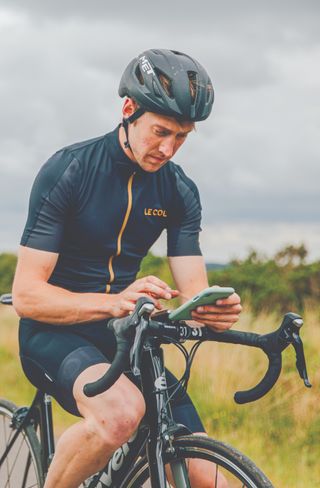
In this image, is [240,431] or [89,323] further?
[240,431]

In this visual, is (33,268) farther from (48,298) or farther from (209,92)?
(209,92)

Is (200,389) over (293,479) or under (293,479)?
over

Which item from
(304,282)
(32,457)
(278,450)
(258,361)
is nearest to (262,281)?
(304,282)

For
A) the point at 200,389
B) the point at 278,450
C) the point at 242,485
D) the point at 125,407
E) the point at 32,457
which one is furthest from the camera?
the point at 200,389

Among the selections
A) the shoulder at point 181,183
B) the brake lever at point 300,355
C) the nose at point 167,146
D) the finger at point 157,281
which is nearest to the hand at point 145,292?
the finger at point 157,281

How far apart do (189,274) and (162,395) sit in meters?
0.85

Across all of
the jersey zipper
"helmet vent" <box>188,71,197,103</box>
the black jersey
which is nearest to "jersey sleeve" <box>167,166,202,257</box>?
the black jersey

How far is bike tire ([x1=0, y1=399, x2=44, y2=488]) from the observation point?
13.3ft

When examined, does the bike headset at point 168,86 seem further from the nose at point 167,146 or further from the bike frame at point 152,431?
the bike frame at point 152,431

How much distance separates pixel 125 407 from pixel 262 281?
66.8 ft

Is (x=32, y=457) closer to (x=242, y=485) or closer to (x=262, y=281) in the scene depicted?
(x=242, y=485)

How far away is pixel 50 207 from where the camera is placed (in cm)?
354

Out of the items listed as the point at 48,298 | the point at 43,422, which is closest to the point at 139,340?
the point at 48,298

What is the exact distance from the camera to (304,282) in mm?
23359
